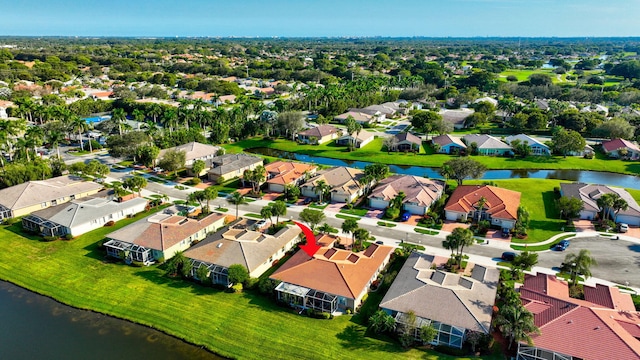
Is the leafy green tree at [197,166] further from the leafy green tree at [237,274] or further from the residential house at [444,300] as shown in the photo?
the residential house at [444,300]

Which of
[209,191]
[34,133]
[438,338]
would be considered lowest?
[438,338]

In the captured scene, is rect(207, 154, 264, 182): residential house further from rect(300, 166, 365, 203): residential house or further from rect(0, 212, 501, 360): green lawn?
rect(0, 212, 501, 360): green lawn

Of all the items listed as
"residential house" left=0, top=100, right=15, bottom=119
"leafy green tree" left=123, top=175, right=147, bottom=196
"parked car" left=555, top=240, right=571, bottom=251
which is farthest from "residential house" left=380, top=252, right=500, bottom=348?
"residential house" left=0, top=100, right=15, bottom=119

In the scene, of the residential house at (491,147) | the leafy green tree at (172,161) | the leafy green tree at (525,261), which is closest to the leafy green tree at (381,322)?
the leafy green tree at (525,261)

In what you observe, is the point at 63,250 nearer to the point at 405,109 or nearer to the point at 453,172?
the point at 453,172

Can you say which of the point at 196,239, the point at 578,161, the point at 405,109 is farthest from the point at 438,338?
the point at 405,109

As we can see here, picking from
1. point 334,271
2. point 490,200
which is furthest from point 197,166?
point 490,200
